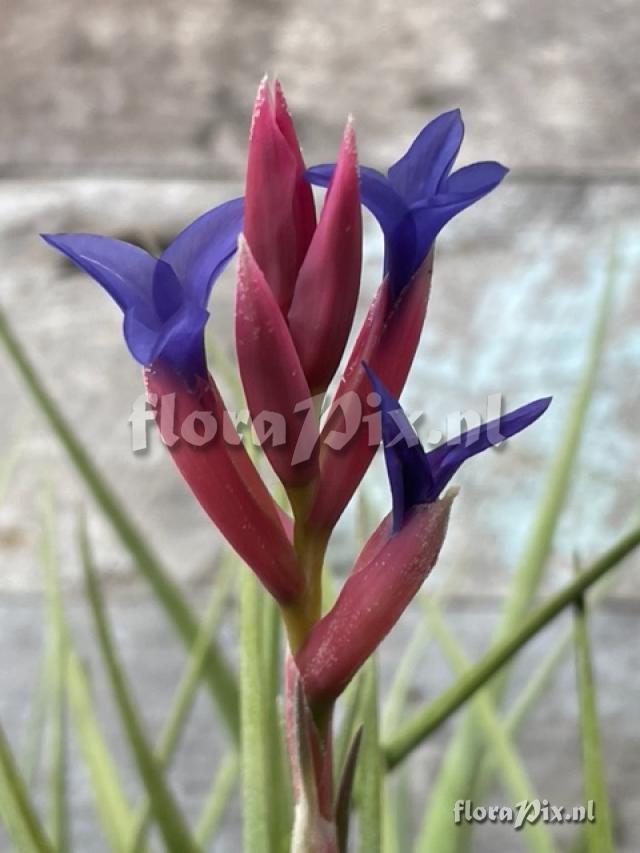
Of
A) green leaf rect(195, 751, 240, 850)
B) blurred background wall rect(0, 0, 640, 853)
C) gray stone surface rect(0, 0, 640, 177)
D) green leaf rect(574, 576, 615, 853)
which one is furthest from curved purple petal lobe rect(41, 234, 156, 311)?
gray stone surface rect(0, 0, 640, 177)

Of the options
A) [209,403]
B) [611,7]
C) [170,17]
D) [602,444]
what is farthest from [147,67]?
[209,403]

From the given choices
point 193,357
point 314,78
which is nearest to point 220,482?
point 193,357

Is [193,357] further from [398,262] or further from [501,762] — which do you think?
[501,762]

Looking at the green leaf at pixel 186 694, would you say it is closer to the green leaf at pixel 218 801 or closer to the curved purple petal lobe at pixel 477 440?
the green leaf at pixel 218 801

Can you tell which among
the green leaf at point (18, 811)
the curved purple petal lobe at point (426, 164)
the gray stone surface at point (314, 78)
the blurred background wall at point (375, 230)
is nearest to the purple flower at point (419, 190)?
the curved purple petal lobe at point (426, 164)

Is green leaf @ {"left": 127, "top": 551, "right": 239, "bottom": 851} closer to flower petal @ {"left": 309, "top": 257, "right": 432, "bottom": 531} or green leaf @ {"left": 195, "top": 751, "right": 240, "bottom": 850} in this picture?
green leaf @ {"left": 195, "top": 751, "right": 240, "bottom": 850}

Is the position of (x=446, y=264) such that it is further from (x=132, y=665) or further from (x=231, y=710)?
(x=231, y=710)
